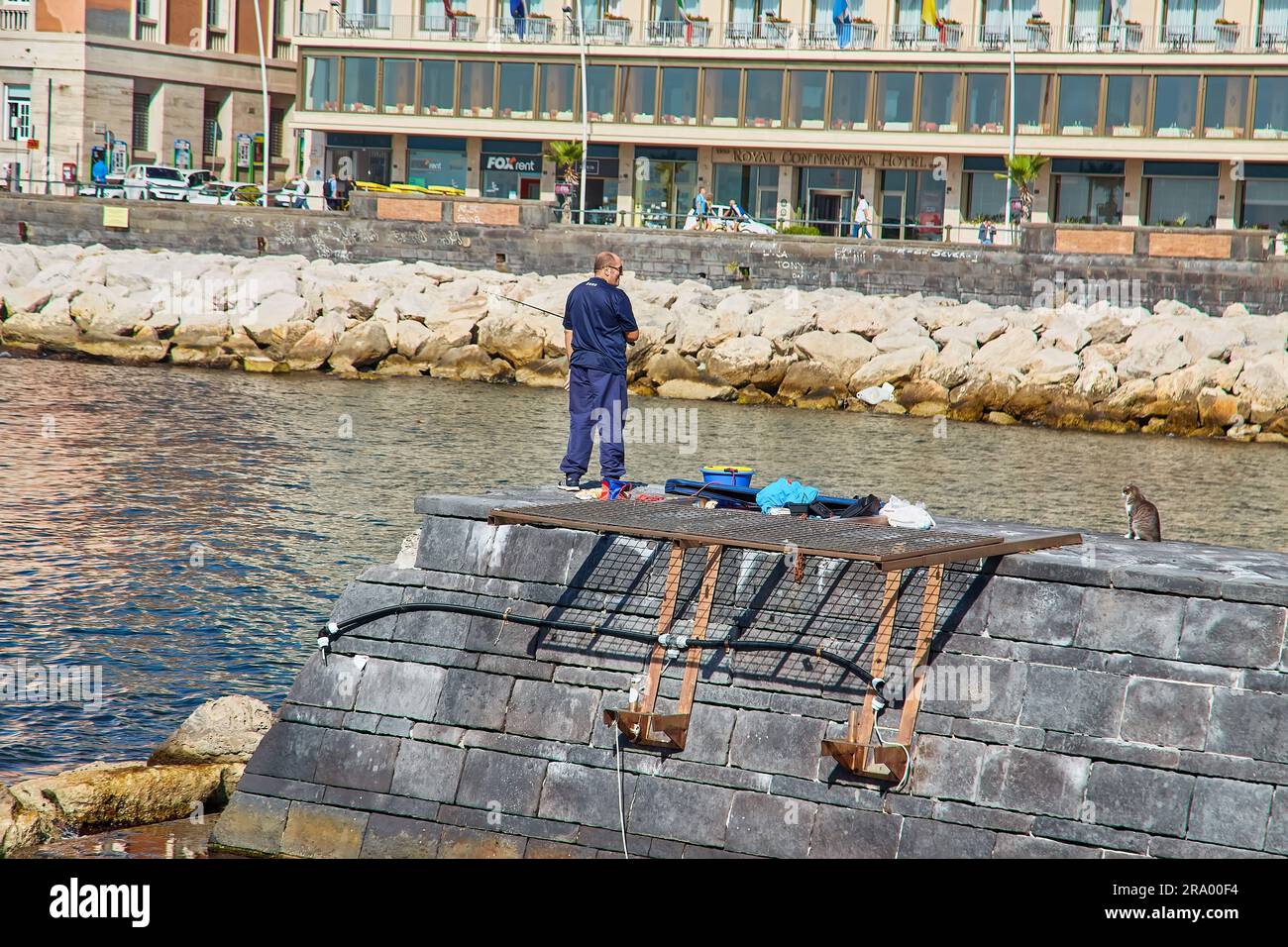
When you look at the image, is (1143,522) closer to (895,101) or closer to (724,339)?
(724,339)

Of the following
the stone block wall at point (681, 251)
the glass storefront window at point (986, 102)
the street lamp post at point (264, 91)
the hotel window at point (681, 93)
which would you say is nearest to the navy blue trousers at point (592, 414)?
the stone block wall at point (681, 251)

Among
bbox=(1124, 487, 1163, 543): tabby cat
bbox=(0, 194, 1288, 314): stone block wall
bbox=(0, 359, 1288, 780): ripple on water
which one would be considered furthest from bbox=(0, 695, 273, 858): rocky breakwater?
bbox=(0, 194, 1288, 314): stone block wall

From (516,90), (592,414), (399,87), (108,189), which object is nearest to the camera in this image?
(592,414)

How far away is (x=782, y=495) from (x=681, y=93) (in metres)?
52.1

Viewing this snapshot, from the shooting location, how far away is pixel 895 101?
58.3 m

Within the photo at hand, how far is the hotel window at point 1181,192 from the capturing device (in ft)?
A: 185

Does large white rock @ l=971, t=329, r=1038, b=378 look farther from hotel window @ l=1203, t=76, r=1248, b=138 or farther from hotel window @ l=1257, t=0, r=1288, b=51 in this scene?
hotel window @ l=1257, t=0, r=1288, b=51

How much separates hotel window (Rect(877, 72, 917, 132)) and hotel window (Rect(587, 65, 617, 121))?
10287 millimetres

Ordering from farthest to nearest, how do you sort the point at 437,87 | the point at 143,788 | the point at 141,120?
the point at 141,120
the point at 437,87
the point at 143,788

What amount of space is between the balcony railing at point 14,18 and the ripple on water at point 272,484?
31.7 m

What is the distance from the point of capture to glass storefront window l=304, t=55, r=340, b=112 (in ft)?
206

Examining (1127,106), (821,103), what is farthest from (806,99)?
(1127,106)
